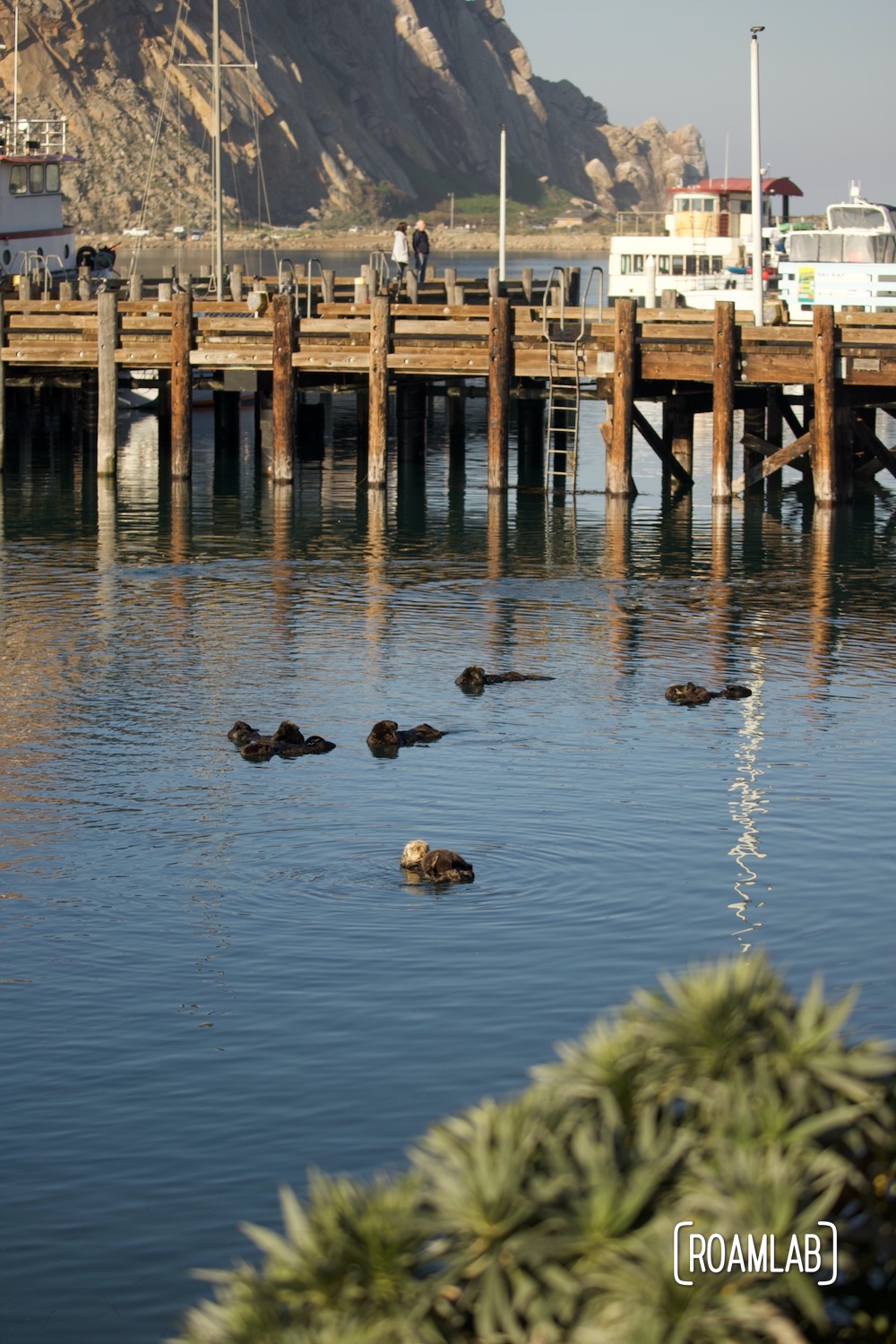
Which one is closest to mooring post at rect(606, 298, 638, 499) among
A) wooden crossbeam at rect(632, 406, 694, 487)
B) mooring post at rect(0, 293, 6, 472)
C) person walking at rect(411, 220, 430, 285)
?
wooden crossbeam at rect(632, 406, 694, 487)

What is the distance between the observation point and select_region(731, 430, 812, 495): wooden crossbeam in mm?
33219

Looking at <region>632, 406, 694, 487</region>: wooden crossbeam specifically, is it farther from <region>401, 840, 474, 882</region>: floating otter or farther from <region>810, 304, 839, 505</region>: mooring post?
<region>401, 840, 474, 882</region>: floating otter

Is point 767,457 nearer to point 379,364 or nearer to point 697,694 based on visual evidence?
point 379,364

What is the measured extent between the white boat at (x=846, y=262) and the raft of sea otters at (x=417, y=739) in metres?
28.4

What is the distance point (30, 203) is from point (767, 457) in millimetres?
24466

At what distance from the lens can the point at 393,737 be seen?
1777 cm

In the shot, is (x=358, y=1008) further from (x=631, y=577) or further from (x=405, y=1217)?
(x=631, y=577)

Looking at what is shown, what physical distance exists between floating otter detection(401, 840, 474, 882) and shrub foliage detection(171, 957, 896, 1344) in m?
8.13

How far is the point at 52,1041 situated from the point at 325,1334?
6330 millimetres

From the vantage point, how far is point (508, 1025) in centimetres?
1107

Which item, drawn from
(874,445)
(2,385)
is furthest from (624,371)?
(2,385)

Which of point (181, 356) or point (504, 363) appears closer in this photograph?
point (504, 363)

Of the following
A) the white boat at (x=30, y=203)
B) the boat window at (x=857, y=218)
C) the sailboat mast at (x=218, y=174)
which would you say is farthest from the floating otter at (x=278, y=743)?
the boat window at (x=857, y=218)

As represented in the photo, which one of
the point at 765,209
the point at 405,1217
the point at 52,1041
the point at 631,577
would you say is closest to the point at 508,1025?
the point at 52,1041
